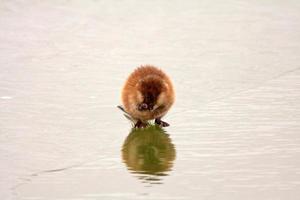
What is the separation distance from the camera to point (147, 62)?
8.66 metres

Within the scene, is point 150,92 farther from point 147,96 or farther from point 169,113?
point 169,113

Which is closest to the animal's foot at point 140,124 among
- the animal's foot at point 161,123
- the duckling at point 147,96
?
the duckling at point 147,96

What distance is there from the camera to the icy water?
5.39 meters

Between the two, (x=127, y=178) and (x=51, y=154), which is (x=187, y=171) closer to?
(x=127, y=178)

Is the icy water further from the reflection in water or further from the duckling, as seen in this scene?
the duckling

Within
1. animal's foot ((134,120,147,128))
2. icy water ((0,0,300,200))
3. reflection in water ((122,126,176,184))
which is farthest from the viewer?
animal's foot ((134,120,147,128))

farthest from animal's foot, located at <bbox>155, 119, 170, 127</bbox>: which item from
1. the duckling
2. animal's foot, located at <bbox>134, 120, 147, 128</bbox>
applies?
animal's foot, located at <bbox>134, 120, 147, 128</bbox>

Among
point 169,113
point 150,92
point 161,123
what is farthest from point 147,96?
point 169,113

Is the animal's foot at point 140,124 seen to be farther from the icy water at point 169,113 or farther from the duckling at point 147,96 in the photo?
the icy water at point 169,113

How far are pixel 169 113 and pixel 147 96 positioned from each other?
451 mm

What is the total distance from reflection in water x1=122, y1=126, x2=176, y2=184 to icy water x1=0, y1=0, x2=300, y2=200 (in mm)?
13

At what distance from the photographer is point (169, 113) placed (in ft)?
23.6

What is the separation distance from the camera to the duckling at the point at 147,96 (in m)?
6.79

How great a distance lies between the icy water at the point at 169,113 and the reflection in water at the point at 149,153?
0.01 m
